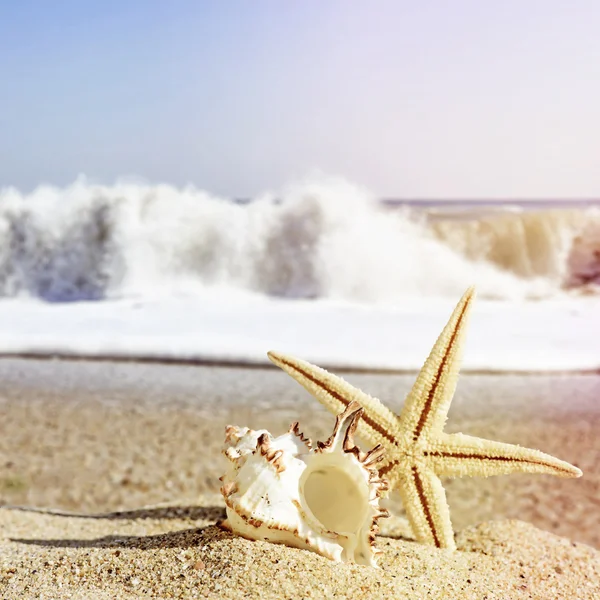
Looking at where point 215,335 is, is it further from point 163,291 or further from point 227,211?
point 227,211

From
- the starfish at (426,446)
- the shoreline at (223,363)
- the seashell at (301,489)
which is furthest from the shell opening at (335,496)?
the shoreline at (223,363)

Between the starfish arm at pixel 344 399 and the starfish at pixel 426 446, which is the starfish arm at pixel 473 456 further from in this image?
the starfish arm at pixel 344 399

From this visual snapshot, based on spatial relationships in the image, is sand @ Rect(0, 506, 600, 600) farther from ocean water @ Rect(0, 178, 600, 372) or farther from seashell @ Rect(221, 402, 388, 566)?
ocean water @ Rect(0, 178, 600, 372)

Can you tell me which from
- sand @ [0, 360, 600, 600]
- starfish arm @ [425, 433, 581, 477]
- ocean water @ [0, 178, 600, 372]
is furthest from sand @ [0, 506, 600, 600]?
ocean water @ [0, 178, 600, 372]

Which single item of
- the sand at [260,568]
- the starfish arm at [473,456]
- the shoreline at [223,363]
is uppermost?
the starfish arm at [473,456]

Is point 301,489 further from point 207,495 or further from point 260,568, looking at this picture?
point 207,495

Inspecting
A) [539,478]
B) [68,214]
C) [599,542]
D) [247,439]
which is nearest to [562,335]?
[539,478]

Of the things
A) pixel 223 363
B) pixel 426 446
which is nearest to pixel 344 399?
pixel 426 446
